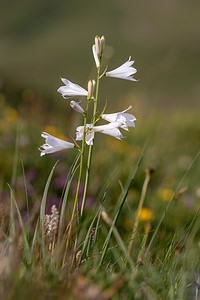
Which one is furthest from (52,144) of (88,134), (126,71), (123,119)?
(126,71)

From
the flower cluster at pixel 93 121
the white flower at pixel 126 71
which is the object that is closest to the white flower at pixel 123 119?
the flower cluster at pixel 93 121

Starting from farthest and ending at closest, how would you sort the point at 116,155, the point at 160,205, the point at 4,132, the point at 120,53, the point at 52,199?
the point at 120,53, the point at 116,155, the point at 4,132, the point at 160,205, the point at 52,199

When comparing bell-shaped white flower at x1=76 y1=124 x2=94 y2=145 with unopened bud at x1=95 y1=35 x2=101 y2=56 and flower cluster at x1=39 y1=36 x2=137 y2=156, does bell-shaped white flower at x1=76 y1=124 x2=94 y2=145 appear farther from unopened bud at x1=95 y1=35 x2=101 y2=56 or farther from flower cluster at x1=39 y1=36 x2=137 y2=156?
unopened bud at x1=95 y1=35 x2=101 y2=56

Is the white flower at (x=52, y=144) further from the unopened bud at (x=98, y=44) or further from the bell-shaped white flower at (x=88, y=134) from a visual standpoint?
the unopened bud at (x=98, y=44)

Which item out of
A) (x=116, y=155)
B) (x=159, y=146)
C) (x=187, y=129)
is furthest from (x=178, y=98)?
(x=116, y=155)

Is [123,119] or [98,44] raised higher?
[98,44]

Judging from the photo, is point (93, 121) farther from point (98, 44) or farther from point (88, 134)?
point (98, 44)

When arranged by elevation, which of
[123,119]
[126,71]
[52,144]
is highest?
[126,71]

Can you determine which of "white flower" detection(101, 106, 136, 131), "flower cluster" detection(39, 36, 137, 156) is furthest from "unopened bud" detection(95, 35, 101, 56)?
"white flower" detection(101, 106, 136, 131)

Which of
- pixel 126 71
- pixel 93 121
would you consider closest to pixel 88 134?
pixel 93 121

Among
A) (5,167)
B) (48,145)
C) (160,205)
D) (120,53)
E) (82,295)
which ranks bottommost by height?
(160,205)

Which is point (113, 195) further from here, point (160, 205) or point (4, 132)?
point (4, 132)
